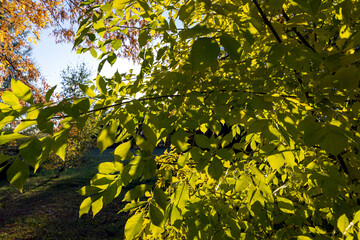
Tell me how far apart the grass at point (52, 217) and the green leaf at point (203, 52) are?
709cm

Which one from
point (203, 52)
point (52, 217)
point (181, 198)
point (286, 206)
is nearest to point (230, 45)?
point (203, 52)

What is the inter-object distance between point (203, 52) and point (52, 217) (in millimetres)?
9632

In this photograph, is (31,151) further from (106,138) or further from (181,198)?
(181,198)

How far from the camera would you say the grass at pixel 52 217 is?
7.23 m

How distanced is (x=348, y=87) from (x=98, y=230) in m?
7.91

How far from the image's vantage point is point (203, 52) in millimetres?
828

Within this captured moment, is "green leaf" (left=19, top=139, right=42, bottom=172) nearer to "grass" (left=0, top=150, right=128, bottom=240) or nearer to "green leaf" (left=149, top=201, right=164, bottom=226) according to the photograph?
"green leaf" (left=149, top=201, right=164, bottom=226)

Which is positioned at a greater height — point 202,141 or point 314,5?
point 314,5

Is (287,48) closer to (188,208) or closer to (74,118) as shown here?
(74,118)

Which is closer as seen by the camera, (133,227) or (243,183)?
(133,227)

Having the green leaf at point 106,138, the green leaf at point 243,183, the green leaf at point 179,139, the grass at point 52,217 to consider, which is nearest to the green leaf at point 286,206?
the green leaf at point 243,183

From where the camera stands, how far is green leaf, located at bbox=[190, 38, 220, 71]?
82 cm

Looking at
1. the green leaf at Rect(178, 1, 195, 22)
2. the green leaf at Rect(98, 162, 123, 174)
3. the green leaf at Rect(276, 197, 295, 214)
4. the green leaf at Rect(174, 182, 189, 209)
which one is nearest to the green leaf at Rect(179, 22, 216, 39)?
the green leaf at Rect(178, 1, 195, 22)

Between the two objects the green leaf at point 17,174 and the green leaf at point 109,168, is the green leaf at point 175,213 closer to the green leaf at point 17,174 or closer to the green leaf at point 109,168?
the green leaf at point 109,168
